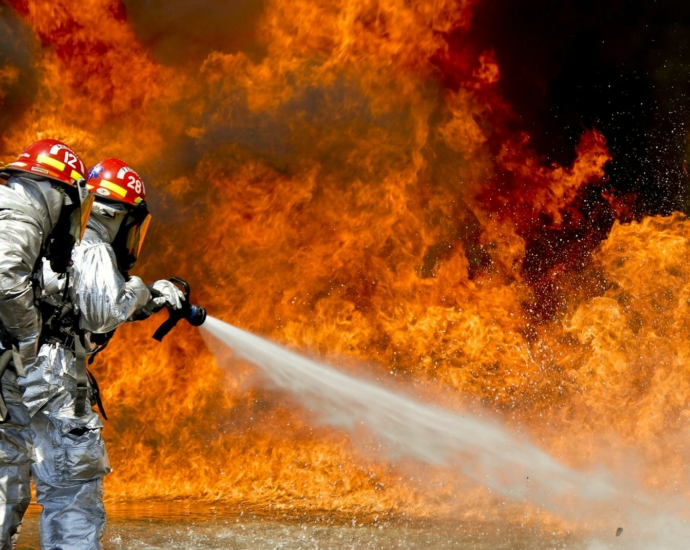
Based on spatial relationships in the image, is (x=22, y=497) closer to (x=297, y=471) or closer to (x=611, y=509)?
(x=297, y=471)

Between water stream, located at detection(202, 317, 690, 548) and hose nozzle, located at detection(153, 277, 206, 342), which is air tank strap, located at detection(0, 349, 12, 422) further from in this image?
water stream, located at detection(202, 317, 690, 548)

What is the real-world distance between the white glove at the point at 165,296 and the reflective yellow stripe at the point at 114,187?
54 cm

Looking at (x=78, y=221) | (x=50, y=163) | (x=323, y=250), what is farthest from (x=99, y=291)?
(x=323, y=250)

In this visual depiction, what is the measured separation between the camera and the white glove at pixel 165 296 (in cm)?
424

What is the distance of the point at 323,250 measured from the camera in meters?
8.72

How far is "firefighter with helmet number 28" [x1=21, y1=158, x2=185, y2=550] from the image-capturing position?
12.0ft

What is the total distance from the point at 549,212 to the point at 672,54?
261 cm

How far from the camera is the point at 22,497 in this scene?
3455mm

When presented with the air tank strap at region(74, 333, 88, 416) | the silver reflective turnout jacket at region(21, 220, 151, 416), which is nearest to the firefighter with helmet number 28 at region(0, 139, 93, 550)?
the silver reflective turnout jacket at region(21, 220, 151, 416)

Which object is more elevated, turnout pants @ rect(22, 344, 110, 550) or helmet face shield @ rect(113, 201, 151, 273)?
helmet face shield @ rect(113, 201, 151, 273)

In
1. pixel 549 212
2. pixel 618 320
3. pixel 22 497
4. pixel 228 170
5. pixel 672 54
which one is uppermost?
pixel 672 54

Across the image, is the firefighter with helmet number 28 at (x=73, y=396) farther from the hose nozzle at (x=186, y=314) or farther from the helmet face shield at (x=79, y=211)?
the hose nozzle at (x=186, y=314)

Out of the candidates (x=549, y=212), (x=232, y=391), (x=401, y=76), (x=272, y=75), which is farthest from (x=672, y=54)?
(x=232, y=391)

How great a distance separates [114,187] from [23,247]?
43.0 inches
